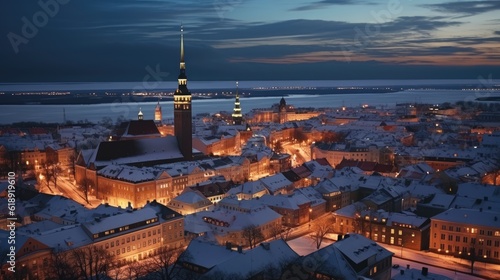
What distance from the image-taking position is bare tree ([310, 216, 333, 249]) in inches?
1327

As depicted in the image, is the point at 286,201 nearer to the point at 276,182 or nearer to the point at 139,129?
the point at 276,182

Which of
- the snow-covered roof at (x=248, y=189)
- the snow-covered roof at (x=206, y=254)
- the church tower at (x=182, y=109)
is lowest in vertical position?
the snow-covered roof at (x=248, y=189)

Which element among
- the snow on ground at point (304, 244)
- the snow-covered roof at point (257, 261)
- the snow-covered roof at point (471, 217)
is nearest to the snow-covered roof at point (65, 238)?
the snow-covered roof at point (257, 261)

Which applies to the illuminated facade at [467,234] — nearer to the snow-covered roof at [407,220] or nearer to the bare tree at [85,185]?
the snow-covered roof at [407,220]

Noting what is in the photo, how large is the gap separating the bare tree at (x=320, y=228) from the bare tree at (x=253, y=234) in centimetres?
393

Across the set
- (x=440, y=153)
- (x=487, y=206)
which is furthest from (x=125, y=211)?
(x=440, y=153)

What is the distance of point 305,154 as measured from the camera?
83.5 metres

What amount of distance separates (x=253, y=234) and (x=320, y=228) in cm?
555

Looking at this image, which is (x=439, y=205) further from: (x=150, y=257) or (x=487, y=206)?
(x=150, y=257)

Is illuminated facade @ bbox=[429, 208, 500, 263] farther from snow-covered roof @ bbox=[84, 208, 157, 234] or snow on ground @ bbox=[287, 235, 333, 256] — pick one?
snow-covered roof @ bbox=[84, 208, 157, 234]

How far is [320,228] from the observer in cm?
3547

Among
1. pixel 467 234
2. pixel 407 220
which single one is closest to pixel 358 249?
pixel 407 220

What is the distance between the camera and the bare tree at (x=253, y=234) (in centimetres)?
3309

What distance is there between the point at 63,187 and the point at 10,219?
22.8m
